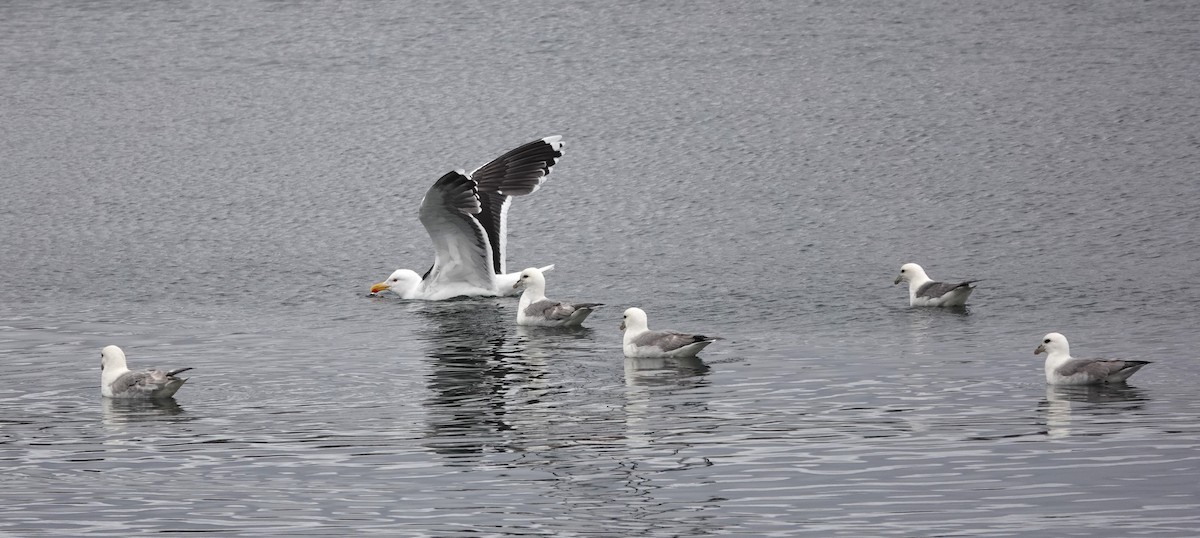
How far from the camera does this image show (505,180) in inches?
1059

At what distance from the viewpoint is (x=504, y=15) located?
61.2 m

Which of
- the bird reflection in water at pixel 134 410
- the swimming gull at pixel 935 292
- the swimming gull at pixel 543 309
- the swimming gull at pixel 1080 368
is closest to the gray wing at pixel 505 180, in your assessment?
the swimming gull at pixel 543 309

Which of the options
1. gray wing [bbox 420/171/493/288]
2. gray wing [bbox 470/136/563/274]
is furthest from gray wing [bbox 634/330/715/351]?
gray wing [bbox 470/136/563/274]

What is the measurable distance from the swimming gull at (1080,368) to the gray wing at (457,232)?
9.71 m

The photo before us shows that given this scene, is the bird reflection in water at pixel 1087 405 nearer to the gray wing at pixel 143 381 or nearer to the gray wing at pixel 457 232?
the gray wing at pixel 143 381

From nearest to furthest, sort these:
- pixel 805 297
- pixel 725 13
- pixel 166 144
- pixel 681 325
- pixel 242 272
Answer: pixel 681 325, pixel 805 297, pixel 242 272, pixel 166 144, pixel 725 13

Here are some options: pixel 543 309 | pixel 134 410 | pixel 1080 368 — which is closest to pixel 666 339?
pixel 543 309

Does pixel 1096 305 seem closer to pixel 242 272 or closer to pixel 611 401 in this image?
pixel 611 401

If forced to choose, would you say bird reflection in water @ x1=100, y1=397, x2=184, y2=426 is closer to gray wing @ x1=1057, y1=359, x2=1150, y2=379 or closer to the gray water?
the gray water

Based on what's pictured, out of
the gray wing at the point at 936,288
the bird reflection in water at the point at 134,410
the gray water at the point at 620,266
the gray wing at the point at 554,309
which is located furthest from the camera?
the gray wing at the point at 936,288

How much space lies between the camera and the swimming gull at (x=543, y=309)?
2150cm

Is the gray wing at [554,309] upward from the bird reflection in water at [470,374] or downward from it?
upward

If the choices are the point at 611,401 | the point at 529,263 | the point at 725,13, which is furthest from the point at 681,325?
the point at 725,13

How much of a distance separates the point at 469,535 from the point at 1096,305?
1242 centimetres
